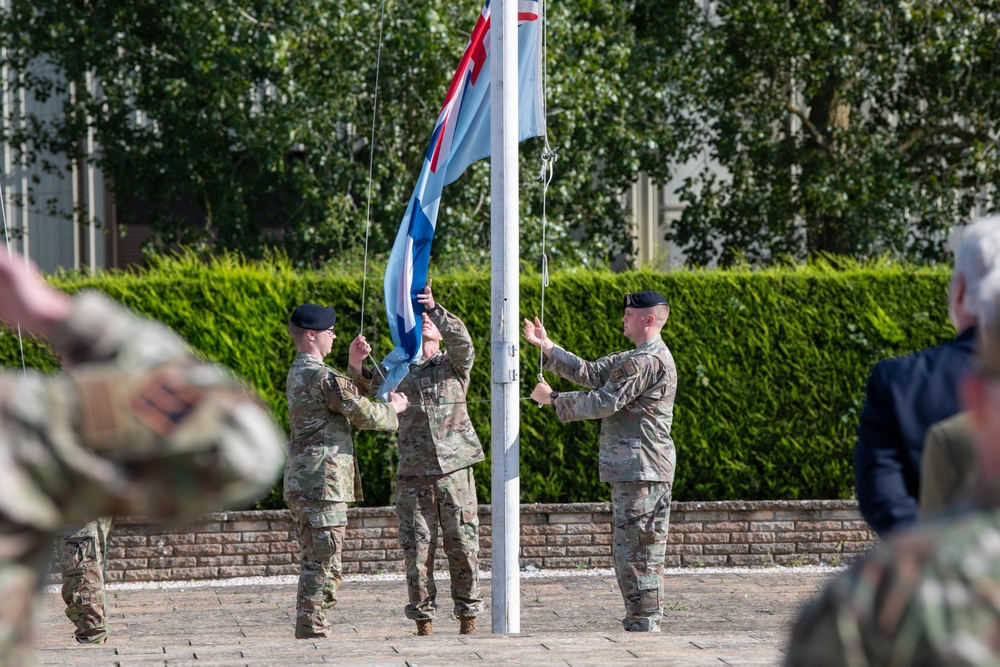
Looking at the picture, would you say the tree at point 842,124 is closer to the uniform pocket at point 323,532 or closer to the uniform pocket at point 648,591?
the uniform pocket at point 648,591

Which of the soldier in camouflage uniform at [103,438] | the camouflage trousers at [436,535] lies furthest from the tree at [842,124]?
the soldier in camouflage uniform at [103,438]

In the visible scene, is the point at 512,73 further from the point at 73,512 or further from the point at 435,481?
the point at 73,512

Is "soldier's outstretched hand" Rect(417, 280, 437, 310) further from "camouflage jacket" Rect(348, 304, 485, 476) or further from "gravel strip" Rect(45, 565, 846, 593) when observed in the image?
"gravel strip" Rect(45, 565, 846, 593)

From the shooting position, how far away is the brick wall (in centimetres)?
1017

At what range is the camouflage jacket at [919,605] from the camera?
1555 millimetres

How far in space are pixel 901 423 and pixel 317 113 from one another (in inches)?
412

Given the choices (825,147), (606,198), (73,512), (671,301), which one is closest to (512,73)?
(671,301)

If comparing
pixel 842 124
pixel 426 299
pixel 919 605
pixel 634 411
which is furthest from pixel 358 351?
pixel 842 124

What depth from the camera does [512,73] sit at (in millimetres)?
7621

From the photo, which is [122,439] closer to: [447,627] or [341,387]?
[341,387]

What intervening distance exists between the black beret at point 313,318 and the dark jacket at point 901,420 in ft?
15.1

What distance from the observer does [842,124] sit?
15.5 m

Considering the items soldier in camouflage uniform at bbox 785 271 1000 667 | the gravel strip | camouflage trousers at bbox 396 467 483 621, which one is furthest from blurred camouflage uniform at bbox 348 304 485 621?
soldier in camouflage uniform at bbox 785 271 1000 667

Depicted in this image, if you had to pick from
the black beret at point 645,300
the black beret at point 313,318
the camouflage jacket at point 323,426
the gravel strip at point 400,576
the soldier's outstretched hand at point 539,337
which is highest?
the black beret at point 645,300
